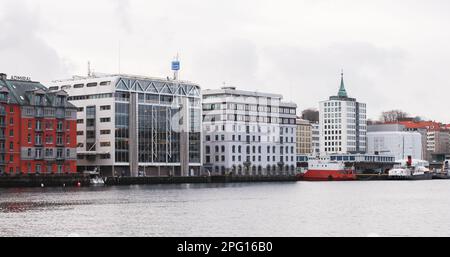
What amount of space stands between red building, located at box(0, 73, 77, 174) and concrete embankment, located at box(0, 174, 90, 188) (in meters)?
5.27

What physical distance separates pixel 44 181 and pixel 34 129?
34.7 feet

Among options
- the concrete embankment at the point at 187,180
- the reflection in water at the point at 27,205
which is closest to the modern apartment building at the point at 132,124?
the concrete embankment at the point at 187,180

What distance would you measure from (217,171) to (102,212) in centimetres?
11814

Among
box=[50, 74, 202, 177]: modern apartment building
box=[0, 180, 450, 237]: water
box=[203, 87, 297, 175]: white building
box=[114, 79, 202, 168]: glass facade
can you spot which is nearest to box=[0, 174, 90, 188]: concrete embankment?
box=[50, 74, 202, 177]: modern apartment building

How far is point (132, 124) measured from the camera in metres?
161

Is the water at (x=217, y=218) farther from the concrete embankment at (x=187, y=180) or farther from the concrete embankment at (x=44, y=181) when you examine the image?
the concrete embankment at (x=187, y=180)

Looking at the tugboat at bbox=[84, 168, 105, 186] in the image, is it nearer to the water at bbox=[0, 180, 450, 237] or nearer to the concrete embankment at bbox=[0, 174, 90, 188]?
the concrete embankment at bbox=[0, 174, 90, 188]

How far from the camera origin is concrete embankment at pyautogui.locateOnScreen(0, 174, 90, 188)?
131 metres

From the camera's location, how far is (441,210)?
261 ft

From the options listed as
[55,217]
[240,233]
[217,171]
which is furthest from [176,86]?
[240,233]

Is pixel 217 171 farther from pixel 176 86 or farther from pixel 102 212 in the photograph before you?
pixel 102 212

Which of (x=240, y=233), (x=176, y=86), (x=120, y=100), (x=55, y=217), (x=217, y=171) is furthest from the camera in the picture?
(x=217, y=171)

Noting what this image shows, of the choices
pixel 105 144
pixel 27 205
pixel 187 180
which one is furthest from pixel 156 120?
pixel 27 205

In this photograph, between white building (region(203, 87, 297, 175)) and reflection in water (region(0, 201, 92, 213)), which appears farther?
white building (region(203, 87, 297, 175))
